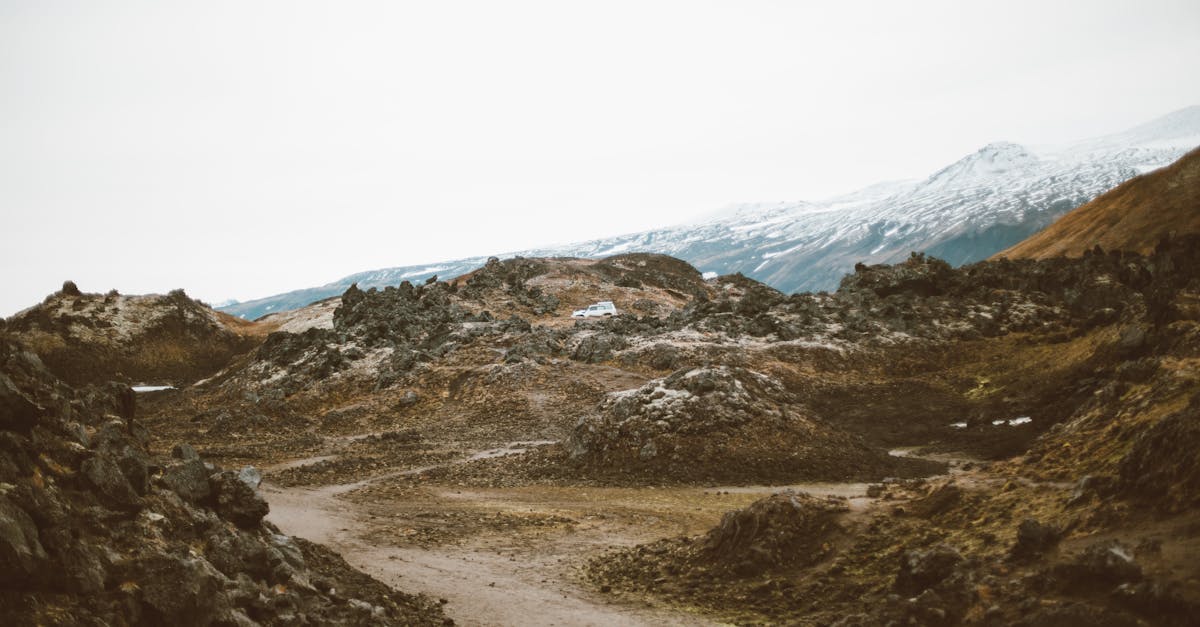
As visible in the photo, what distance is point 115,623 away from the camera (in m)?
8.54

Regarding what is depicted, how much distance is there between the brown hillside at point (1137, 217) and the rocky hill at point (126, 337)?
3521 inches

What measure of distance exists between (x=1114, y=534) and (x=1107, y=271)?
153 ft

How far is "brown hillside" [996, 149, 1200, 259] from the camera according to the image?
69750 millimetres

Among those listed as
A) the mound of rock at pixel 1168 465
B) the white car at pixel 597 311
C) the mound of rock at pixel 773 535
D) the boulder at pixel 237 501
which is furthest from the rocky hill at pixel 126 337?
the mound of rock at pixel 1168 465

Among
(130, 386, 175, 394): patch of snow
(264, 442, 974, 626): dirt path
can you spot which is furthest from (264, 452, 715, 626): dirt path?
(130, 386, 175, 394): patch of snow

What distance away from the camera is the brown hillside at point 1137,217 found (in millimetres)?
69750

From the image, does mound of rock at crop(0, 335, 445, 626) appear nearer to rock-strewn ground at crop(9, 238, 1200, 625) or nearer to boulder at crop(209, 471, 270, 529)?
boulder at crop(209, 471, 270, 529)

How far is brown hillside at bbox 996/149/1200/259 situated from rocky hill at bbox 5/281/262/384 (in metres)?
89.4

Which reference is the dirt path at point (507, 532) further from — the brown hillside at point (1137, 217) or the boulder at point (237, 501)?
the brown hillside at point (1137, 217)

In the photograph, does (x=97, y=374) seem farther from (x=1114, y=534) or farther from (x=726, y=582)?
(x=1114, y=534)

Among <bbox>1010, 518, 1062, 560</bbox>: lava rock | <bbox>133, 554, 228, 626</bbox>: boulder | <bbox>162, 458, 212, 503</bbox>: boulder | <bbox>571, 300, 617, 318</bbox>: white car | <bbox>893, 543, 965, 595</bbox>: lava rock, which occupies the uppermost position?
<bbox>162, 458, 212, 503</bbox>: boulder

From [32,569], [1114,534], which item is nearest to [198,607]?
[32,569]

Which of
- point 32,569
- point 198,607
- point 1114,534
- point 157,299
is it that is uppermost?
point 157,299

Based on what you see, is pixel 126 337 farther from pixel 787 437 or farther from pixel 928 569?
pixel 928 569
